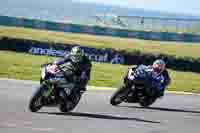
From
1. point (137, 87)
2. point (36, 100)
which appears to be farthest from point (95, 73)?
point (36, 100)

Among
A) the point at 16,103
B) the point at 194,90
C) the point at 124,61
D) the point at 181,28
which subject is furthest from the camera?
the point at 181,28

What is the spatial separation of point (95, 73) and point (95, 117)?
17.9m

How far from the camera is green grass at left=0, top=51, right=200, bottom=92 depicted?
29.0 m

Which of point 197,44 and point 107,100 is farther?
point 197,44

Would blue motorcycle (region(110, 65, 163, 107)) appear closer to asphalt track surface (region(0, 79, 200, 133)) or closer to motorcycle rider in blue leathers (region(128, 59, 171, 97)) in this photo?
motorcycle rider in blue leathers (region(128, 59, 171, 97))

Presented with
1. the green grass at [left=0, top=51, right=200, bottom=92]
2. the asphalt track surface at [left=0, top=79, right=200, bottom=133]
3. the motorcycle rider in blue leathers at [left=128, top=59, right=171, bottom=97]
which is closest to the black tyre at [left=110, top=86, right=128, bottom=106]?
the asphalt track surface at [left=0, top=79, right=200, bottom=133]

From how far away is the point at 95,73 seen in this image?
111ft

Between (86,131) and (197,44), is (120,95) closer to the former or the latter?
(86,131)

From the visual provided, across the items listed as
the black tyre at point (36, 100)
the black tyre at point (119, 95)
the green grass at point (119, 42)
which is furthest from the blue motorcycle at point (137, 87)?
the green grass at point (119, 42)

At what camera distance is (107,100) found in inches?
814

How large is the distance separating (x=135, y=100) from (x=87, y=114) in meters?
3.13

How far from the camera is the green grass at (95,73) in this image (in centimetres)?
2898

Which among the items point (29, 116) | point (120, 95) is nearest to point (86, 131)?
point (29, 116)

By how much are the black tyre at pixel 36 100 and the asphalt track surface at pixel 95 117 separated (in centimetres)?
15
